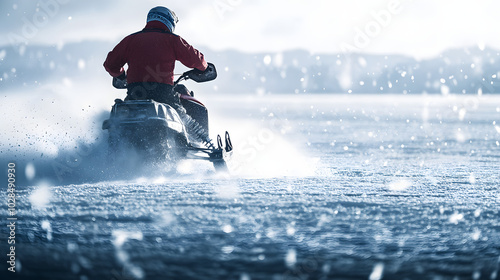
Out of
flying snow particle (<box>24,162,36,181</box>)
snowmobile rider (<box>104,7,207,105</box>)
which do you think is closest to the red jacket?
snowmobile rider (<box>104,7,207,105</box>)

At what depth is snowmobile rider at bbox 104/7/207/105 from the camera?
7668 millimetres

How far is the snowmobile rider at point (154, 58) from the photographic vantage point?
7.67 meters

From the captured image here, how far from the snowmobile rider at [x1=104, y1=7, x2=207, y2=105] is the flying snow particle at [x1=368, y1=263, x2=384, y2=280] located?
191 inches

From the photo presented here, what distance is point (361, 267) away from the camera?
3.68 metres

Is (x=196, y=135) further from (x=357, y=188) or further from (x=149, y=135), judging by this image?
(x=357, y=188)

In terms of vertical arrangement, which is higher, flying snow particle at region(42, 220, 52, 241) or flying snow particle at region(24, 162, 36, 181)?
flying snow particle at region(24, 162, 36, 181)

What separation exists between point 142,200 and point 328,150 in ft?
25.5

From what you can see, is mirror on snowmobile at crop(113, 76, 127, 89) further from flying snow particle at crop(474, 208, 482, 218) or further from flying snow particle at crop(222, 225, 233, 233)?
flying snow particle at crop(474, 208, 482, 218)

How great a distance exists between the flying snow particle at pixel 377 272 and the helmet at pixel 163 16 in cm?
521

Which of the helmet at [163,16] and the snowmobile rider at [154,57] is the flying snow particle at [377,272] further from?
the helmet at [163,16]

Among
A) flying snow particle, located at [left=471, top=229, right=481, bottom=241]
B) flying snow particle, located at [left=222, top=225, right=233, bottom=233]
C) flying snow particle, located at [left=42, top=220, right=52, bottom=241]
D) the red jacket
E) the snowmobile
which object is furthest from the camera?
the red jacket

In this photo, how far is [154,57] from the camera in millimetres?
7664

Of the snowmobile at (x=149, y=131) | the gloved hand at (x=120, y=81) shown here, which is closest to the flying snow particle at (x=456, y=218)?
the snowmobile at (x=149, y=131)

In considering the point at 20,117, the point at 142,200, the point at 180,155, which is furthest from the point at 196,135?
the point at 20,117
